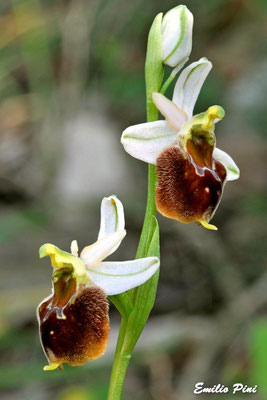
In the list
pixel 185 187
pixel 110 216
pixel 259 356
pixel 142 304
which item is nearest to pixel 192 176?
pixel 185 187

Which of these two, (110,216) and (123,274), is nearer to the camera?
(123,274)

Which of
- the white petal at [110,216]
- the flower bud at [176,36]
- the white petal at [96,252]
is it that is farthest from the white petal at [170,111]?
the white petal at [96,252]

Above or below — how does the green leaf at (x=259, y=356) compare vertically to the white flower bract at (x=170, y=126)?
below

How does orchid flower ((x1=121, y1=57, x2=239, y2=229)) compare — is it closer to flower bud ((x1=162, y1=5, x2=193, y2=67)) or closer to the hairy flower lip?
flower bud ((x1=162, y1=5, x2=193, y2=67))

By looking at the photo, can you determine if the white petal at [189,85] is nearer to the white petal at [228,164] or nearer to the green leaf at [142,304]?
the white petal at [228,164]

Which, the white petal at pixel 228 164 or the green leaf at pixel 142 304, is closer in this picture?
the green leaf at pixel 142 304

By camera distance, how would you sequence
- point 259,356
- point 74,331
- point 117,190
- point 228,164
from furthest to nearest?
1. point 117,190
2. point 259,356
3. point 228,164
4. point 74,331

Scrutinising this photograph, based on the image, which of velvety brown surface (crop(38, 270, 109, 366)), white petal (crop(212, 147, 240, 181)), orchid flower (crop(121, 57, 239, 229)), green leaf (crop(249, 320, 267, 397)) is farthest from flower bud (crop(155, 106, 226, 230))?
green leaf (crop(249, 320, 267, 397))

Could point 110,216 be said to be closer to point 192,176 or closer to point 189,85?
point 192,176
